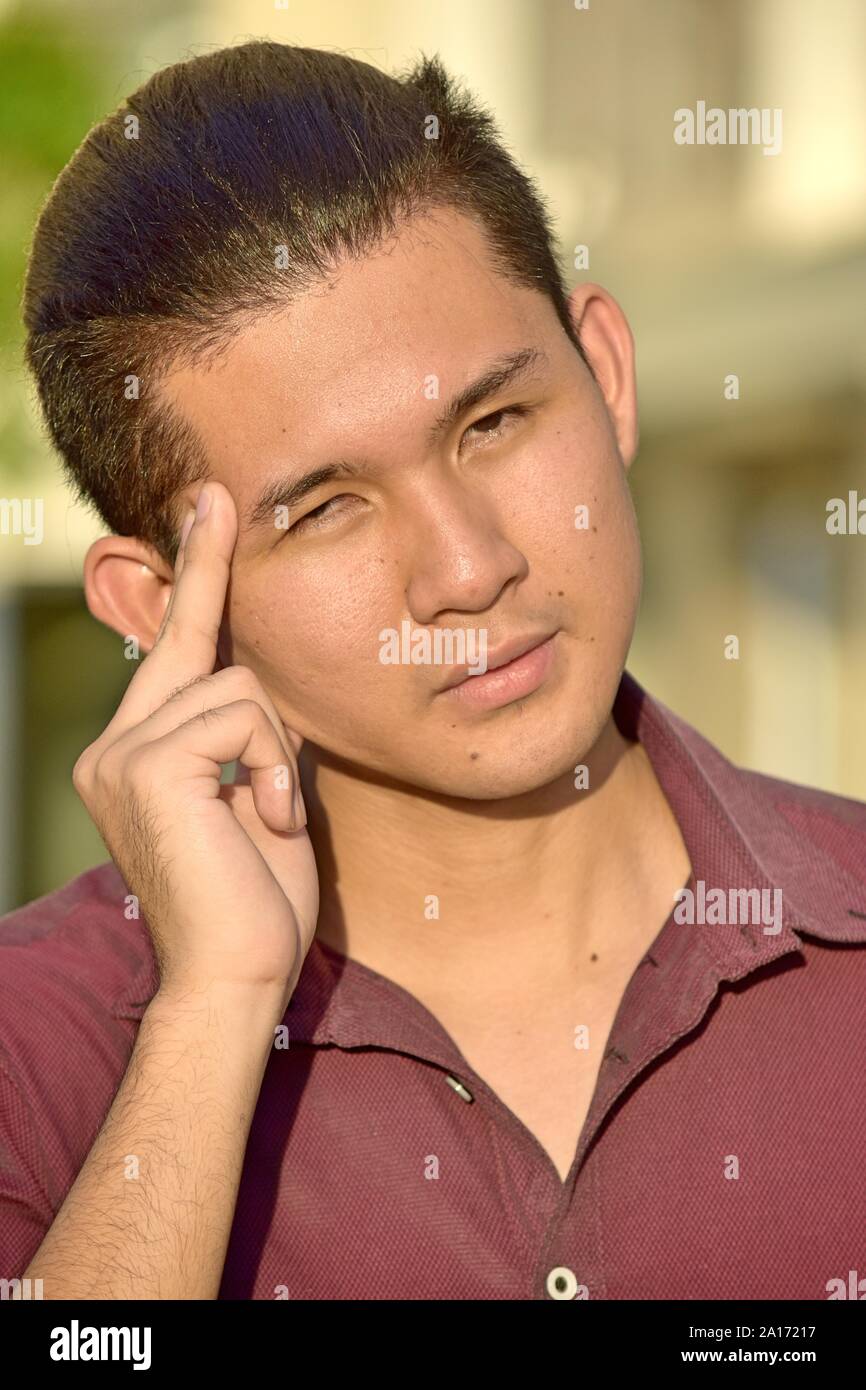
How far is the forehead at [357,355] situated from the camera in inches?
107

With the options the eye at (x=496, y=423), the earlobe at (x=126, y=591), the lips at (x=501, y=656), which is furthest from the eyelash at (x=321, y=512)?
the earlobe at (x=126, y=591)

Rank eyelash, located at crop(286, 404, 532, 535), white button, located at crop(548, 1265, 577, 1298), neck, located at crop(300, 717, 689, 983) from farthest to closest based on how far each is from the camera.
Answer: neck, located at crop(300, 717, 689, 983) → eyelash, located at crop(286, 404, 532, 535) → white button, located at crop(548, 1265, 577, 1298)

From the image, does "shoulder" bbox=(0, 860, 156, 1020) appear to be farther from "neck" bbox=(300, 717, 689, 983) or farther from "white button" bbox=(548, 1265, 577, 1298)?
"white button" bbox=(548, 1265, 577, 1298)

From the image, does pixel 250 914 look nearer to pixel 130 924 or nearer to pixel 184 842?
pixel 184 842

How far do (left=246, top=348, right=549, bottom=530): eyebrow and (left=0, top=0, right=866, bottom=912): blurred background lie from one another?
25.4ft

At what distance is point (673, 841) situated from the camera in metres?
3.19

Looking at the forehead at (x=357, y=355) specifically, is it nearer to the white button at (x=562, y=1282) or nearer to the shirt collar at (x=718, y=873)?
the shirt collar at (x=718, y=873)

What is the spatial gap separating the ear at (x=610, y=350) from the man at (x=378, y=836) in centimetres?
19

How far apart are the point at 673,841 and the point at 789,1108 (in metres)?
0.58

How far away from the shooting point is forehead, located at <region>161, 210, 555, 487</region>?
2.71 m

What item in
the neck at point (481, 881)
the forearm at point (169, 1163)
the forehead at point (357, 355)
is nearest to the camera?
the forearm at point (169, 1163)

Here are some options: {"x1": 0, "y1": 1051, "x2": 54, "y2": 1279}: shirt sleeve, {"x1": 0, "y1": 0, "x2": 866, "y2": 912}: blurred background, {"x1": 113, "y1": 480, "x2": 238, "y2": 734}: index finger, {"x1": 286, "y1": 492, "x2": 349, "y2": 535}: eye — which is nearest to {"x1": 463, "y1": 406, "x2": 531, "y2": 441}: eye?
{"x1": 286, "y1": 492, "x2": 349, "y2": 535}: eye

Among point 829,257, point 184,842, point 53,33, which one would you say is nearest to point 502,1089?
point 184,842

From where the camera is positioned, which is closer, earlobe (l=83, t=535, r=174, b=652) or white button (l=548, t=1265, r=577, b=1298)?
white button (l=548, t=1265, r=577, b=1298)
